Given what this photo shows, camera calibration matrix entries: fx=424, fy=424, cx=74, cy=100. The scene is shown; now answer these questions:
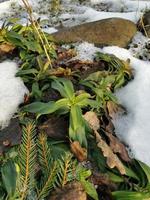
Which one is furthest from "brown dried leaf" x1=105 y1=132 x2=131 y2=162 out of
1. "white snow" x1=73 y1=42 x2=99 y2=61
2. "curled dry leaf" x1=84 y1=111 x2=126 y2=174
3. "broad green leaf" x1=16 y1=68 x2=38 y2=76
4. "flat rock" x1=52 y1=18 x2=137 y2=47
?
"flat rock" x1=52 y1=18 x2=137 y2=47

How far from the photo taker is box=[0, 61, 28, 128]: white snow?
8.17 ft

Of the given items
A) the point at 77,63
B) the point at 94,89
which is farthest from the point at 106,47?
the point at 94,89

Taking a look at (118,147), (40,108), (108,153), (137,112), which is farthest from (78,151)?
(137,112)

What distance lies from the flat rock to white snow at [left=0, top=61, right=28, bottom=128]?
96cm

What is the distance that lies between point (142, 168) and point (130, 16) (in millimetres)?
2806

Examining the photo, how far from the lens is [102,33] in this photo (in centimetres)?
399

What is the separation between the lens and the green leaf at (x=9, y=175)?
1.80 meters

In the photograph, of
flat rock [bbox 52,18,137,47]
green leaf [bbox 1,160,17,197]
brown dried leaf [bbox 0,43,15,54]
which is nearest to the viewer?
green leaf [bbox 1,160,17,197]

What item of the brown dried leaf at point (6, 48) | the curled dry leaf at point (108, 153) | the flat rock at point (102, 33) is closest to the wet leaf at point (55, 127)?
the curled dry leaf at point (108, 153)

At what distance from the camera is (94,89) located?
111 inches

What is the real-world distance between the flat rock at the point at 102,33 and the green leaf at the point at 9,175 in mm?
2071

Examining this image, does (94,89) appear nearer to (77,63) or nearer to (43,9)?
(77,63)

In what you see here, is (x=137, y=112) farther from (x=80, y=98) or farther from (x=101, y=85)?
(x=80, y=98)

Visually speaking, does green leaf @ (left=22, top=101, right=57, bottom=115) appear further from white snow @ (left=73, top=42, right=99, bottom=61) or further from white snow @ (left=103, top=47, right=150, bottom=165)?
white snow @ (left=73, top=42, right=99, bottom=61)
